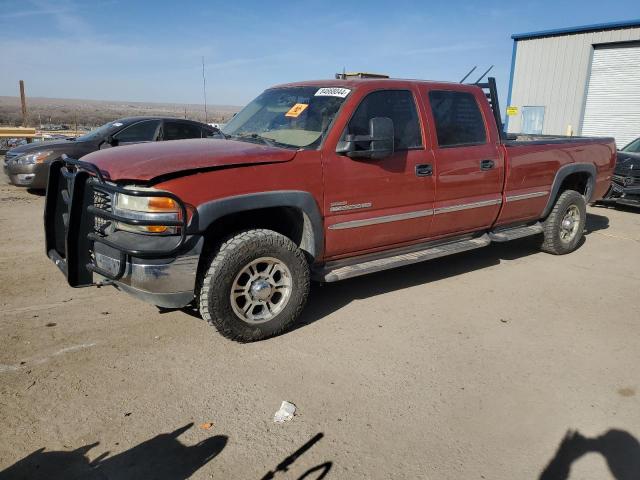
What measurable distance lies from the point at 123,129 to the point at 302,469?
814cm

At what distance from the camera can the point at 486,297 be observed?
4.89 metres

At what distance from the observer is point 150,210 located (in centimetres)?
329

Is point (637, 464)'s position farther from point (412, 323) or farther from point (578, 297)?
point (578, 297)

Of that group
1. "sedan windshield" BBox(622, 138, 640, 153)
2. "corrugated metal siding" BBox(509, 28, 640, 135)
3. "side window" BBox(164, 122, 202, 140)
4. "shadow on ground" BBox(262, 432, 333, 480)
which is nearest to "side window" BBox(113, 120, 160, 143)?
"side window" BBox(164, 122, 202, 140)

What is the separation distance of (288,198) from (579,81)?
16.7 m

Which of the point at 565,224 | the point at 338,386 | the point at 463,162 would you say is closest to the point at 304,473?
the point at 338,386

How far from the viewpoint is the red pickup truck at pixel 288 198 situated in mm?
3379

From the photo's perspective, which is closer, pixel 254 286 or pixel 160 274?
pixel 160 274

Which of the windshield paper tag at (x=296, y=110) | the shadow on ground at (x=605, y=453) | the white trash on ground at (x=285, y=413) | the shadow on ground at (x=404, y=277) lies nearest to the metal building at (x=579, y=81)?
the shadow on ground at (x=404, y=277)

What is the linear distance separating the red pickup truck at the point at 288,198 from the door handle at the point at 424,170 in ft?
0.03

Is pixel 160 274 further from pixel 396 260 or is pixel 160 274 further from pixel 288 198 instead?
pixel 396 260

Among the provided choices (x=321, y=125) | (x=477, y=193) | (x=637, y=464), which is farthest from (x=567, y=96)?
(x=637, y=464)

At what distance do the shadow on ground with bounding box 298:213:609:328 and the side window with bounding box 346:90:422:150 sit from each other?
57.9 inches

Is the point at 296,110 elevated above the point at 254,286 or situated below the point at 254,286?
above
